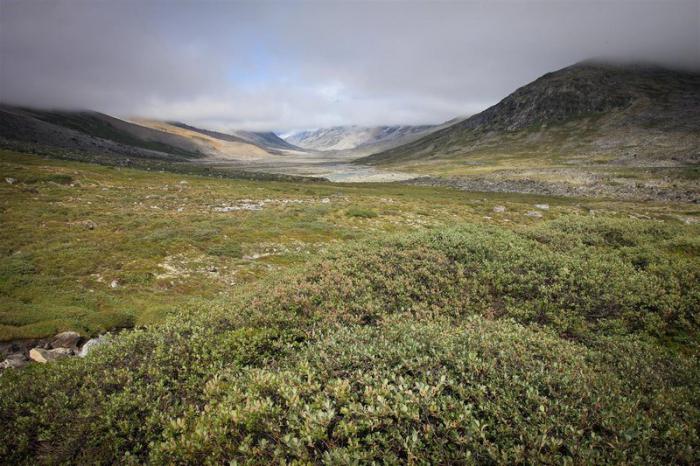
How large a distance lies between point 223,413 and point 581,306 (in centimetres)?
980

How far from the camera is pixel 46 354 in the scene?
38.8ft

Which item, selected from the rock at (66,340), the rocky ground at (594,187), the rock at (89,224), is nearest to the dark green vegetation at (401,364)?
the rock at (66,340)

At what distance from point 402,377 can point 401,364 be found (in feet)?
1.36

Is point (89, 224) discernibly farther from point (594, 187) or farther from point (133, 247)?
point (594, 187)

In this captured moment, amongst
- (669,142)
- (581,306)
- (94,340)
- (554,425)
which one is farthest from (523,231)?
(669,142)

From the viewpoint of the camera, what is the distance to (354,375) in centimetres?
653

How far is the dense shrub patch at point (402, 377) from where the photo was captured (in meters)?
5.16

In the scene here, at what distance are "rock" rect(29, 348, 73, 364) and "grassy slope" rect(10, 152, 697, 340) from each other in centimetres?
124

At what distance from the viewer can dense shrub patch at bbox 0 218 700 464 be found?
16.9 ft

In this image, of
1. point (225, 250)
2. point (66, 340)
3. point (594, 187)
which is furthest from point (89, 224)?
point (594, 187)

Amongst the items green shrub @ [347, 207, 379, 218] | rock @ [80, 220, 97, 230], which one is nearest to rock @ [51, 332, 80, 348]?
rock @ [80, 220, 97, 230]

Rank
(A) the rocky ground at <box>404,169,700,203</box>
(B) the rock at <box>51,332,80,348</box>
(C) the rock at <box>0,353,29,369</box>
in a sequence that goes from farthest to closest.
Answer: (A) the rocky ground at <box>404,169,700,203</box>, (B) the rock at <box>51,332,80,348</box>, (C) the rock at <box>0,353,29,369</box>

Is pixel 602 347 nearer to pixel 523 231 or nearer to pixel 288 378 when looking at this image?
pixel 288 378

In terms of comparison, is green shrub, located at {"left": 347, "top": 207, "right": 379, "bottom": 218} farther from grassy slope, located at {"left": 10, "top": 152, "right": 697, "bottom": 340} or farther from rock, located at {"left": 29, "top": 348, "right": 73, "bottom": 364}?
rock, located at {"left": 29, "top": 348, "right": 73, "bottom": 364}
